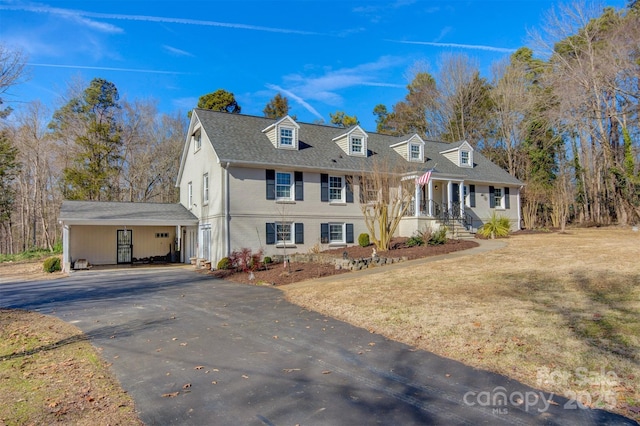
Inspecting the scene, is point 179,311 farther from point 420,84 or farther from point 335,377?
point 420,84

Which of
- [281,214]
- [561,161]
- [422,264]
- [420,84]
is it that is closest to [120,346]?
[422,264]

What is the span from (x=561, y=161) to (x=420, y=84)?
14760 mm

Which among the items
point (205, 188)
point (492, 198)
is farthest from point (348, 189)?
point (492, 198)

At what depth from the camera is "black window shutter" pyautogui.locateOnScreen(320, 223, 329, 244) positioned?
20.1m

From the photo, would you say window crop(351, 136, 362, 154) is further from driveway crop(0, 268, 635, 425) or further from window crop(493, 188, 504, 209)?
driveway crop(0, 268, 635, 425)

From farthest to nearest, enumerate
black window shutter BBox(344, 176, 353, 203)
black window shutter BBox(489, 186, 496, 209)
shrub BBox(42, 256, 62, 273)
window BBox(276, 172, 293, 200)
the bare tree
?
black window shutter BBox(489, 186, 496, 209) → black window shutter BBox(344, 176, 353, 203) → window BBox(276, 172, 293, 200) → shrub BBox(42, 256, 62, 273) → the bare tree

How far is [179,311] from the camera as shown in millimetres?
9195

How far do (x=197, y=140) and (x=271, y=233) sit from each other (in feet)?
24.4

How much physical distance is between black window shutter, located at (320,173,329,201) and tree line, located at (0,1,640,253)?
1491 cm

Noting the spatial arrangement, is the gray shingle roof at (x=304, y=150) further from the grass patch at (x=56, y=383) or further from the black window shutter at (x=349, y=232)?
the grass patch at (x=56, y=383)

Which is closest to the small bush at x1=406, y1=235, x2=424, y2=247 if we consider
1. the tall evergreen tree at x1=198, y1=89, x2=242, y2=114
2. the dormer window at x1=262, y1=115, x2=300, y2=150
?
the dormer window at x1=262, y1=115, x2=300, y2=150

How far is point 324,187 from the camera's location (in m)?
20.4

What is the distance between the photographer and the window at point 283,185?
19.4 metres

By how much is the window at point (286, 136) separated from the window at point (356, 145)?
375 centimetres
